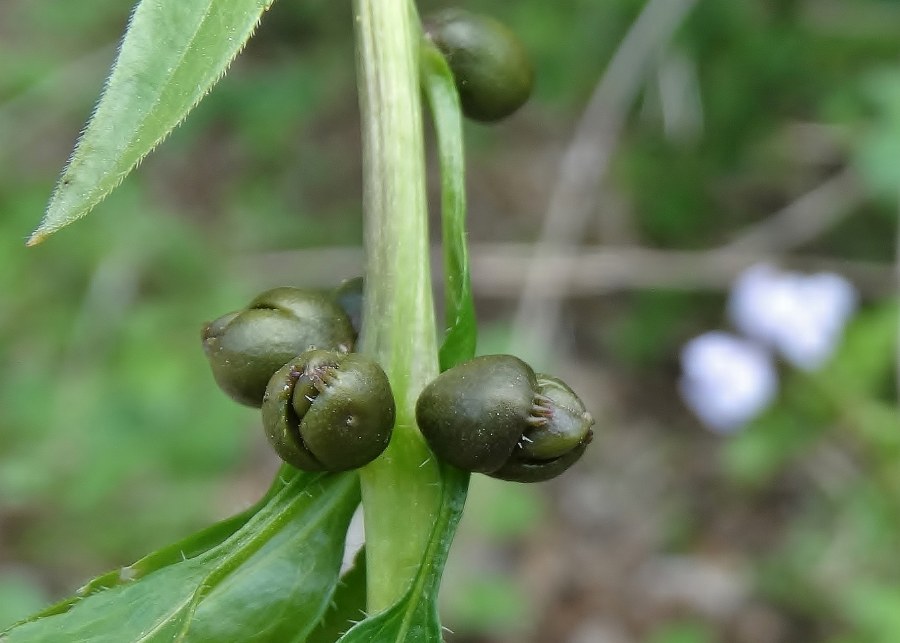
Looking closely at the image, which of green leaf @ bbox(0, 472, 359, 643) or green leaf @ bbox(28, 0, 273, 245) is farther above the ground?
green leaf @ bbox(28, 0, 273, 245)

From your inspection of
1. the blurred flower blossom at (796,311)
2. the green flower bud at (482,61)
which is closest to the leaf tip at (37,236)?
the green flower bud at (482,61)

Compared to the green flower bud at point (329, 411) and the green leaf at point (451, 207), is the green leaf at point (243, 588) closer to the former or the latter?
the green flower bud at point (329, 411)

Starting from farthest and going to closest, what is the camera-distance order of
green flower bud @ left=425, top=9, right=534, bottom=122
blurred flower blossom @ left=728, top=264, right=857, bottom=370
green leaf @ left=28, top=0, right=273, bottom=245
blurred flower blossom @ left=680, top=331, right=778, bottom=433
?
blurred flower blossom @ left=680, top=331, right=778, bottom=433, blurred flower blossom @ left=728, top=264, right=857, bottom=370, green flower bud @ left=425, top=9, right=534, bottom=122, green leaf @ left=28, top=0, right=273, bottom=245

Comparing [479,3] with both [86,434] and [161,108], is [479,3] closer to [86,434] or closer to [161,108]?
[86,434]

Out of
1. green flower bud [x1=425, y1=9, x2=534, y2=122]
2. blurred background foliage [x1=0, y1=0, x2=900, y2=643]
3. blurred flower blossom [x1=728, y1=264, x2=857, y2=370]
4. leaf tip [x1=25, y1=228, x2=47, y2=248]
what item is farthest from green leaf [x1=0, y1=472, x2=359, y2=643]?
blurred flower blossom [x1=728, y1=264, x2=857, y2=370]

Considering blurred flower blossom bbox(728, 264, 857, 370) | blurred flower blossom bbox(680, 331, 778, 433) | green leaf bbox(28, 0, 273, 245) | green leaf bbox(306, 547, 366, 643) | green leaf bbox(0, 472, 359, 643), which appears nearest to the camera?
green leaf bbox(28, 0, 273, 245)

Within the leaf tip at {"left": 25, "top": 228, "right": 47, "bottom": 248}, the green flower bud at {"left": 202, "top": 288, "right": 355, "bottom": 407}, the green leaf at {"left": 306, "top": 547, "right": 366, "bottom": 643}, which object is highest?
the leaf tip at {"left": 25, "top": 228, "right": 47, "bottom": 248}

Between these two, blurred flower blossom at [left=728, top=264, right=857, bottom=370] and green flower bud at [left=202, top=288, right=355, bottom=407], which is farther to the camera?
blurred flower blossom at [left=728, top=264, right=857, bottom=370]

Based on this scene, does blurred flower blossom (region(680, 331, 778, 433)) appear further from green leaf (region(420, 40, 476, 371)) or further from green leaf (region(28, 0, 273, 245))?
green leaf (region(28, 0, 273, 245))
